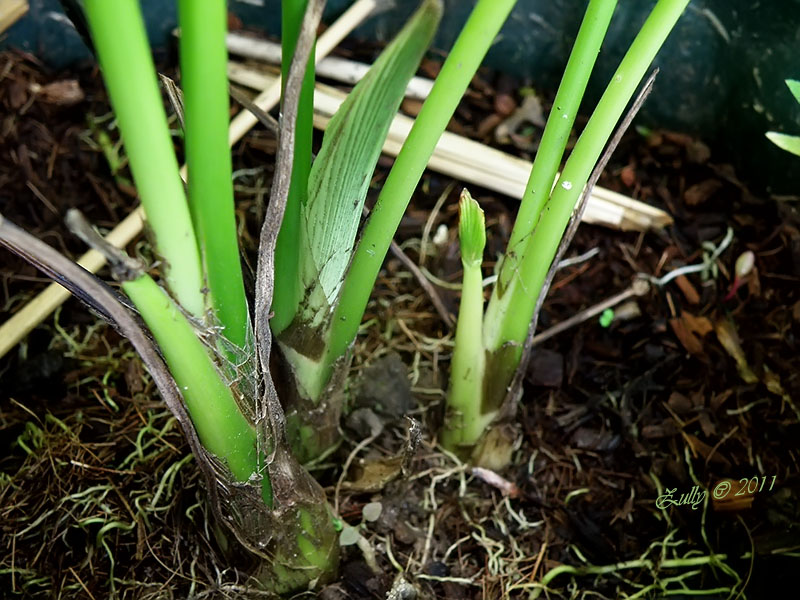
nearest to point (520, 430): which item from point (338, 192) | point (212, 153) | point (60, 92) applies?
point (338, 192)

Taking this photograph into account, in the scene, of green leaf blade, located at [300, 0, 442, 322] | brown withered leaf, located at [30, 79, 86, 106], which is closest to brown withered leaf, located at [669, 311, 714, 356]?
green leaf blade, located at [300, 0, 442, 322]

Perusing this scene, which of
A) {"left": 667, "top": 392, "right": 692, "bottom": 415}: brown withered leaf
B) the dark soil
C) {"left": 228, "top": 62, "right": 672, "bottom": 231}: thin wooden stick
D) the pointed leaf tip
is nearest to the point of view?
the pointed leaf tip

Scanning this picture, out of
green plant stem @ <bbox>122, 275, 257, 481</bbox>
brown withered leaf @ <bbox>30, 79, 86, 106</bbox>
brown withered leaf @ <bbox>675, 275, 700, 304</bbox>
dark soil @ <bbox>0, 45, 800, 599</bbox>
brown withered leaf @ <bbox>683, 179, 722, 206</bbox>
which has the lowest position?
dark soil @ <bbox>0, 45, 800, 599</bbox>

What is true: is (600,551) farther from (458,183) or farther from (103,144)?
(103,144)

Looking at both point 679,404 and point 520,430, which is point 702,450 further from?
point 520,430

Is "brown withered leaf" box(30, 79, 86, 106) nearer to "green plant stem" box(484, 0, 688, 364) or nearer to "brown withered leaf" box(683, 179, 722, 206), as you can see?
"green plant stem" box(484, 0, 688, 364)

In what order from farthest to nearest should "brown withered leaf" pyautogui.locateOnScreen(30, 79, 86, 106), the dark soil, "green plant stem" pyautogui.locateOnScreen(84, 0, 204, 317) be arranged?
"brown withered leaf" pyautogui.locateOnScreen(30, 79, 86, 106) → the dark soil → "green plant stem" pyautogui.locateOnScreen(84, 0, 204, 317)
